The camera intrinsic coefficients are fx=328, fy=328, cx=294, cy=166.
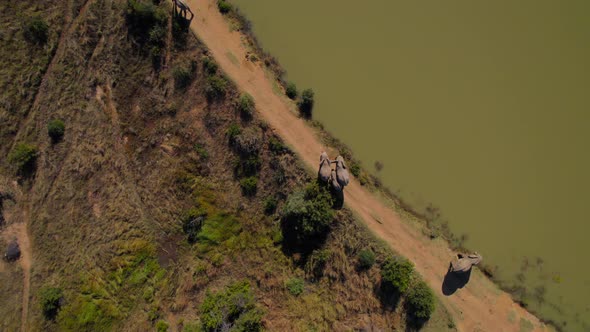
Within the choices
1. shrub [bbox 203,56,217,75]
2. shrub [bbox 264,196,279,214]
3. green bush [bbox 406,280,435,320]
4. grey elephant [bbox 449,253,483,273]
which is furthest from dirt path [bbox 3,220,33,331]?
grey elephant [bbox 449,253,483,273]

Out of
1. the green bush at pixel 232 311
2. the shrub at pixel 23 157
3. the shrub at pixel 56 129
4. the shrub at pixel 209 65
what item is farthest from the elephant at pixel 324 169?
the shrub at pixel 23 157

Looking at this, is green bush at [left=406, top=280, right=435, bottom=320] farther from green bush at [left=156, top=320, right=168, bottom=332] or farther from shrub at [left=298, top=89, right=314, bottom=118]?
green bush at [left=156, top=320, right=168, bottom=332]

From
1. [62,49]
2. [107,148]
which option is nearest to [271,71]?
[107,148]

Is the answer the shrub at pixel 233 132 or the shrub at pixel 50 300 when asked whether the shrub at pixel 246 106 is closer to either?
the shrub at pixel 233 132

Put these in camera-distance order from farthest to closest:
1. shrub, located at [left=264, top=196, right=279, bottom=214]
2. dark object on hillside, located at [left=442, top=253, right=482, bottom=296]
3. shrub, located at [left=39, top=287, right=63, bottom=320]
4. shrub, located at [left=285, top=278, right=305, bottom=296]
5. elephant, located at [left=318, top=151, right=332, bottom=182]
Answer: shrub, located at [left=264, top=196, right=279, bottom=214] → shrub, located at [left=39, top=287, right=63, bottom=320] → shrub, located at [left=285, top=278, right=305, bottom=296] → dark object on hillside, located at [left=442, top=253, right=482, bottom=296] → elephant, located at [left=318, top=151, right=332, bottom=182]

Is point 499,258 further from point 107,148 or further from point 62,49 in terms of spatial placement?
point 62,49

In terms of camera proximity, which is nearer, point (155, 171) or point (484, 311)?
point (484, 311)
